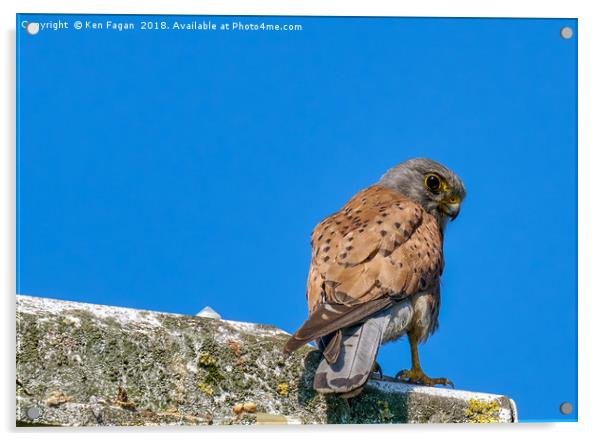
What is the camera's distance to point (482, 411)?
11.6 feet

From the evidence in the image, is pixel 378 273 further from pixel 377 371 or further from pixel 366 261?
pixel 377 371

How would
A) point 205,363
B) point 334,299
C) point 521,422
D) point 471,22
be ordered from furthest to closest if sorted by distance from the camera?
point 471,22 → point 521,422 → point 334,299 → point 205,363

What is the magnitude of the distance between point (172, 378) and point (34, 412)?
0.52m

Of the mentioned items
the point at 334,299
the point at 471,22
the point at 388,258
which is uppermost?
the point at 471,22

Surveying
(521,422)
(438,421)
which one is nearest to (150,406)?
(438,421)

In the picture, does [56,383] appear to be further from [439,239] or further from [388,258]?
[439,239]

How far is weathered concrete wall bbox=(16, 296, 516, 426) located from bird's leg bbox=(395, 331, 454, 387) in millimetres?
1118

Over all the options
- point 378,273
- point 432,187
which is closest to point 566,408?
point 378,273

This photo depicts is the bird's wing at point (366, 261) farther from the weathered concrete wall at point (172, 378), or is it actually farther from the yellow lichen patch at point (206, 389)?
the yellow lichen patch at point (206, 389)

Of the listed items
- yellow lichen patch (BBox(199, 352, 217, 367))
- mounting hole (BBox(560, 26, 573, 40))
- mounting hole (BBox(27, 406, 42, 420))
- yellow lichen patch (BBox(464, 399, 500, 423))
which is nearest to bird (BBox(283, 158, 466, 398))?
yellow lichen patch (BBox(199, 352, 217, 367))

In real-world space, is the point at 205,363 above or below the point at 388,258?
below

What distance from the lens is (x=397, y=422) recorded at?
3.47 metres

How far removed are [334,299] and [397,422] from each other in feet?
2.01

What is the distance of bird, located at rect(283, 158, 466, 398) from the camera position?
11.2 ft
